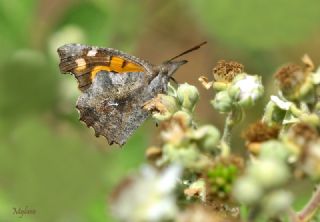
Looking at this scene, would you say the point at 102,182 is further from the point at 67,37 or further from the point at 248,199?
the point at 248,199

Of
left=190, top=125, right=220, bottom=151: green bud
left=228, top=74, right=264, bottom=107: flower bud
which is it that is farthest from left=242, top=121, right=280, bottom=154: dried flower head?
left=228, top=74, right=264, bottom=107: flower bud

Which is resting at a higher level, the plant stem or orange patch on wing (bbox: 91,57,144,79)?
orange patch on wing (bbox: 91,57,144,79)

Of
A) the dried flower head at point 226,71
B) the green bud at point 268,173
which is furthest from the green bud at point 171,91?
the green bud at point 268,173

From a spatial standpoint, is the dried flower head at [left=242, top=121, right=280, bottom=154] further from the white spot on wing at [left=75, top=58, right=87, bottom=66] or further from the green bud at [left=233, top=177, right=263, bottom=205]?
the white spot on wing at [left=75, top=58, right=87, bottom=66]

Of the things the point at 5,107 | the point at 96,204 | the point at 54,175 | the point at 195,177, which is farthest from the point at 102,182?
the point at 195,177

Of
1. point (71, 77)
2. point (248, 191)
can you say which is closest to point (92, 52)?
point (248, 191)

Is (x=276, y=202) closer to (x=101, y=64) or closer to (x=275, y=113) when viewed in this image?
(x=275, y=113)

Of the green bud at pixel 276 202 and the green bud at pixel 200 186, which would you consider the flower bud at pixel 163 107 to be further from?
the green bud at pixel 276 202
